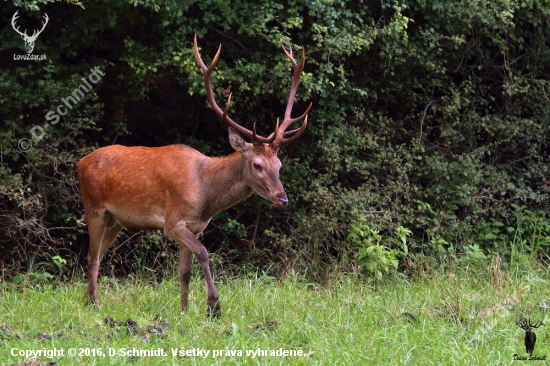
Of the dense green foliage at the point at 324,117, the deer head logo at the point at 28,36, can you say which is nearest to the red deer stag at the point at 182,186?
the dense green foliage at the point at 324,117

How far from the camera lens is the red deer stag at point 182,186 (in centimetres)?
643

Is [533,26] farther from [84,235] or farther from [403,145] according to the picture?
[84,235]

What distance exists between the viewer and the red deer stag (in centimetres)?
643

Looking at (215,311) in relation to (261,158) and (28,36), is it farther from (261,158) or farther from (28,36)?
(28,36)

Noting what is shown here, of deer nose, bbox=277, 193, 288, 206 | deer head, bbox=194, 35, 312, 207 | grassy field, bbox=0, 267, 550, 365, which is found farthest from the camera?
deer head, bbox=194, 35, 312, 207

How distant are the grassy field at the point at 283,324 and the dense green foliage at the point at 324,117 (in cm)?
139

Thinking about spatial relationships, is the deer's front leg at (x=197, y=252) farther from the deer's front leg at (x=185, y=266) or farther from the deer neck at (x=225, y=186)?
the deer neck at (x=225, y=186)

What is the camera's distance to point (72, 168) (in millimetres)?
8453

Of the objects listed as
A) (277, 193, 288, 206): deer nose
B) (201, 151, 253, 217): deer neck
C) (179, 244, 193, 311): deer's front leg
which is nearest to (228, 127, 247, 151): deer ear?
(201, 151, 253, 217): deer neck

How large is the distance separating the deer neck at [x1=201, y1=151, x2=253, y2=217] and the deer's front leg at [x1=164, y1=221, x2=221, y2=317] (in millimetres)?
272

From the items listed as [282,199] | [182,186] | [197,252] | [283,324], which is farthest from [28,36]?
[283,324]

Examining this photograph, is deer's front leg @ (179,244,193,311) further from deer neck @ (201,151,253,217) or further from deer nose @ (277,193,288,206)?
deer nose @ (277,193,288,206)

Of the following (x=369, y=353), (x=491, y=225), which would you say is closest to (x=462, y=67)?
(x=491, y=225)

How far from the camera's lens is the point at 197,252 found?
6.36 meters
